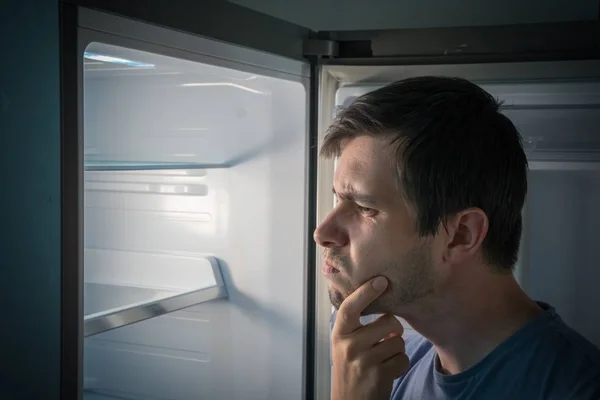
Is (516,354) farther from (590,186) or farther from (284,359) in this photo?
(284,359)

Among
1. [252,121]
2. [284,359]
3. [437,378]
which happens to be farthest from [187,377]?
[437,378]

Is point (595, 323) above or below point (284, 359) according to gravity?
above

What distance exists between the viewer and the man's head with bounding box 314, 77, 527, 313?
105 cm

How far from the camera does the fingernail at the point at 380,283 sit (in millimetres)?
1079

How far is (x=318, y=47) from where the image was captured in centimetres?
Answer: 150

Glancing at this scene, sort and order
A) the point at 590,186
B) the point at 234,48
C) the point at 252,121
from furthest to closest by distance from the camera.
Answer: the point at 252,121 → the point at 590,186 → the point at 234,48

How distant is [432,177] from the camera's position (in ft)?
3.43

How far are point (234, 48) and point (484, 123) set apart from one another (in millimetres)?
453

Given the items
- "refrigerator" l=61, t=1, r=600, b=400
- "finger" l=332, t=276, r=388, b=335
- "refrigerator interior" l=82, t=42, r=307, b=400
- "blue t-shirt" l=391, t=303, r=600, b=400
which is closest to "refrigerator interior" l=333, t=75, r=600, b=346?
"refrigerator" l=61, t=1, r=600, b=400

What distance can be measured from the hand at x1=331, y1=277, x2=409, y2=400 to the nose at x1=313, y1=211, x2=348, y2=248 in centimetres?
10

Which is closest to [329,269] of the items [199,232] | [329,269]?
[329,269]

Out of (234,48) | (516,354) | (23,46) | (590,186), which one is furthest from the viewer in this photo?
(590,186)

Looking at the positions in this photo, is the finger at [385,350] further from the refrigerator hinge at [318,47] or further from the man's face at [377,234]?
the refrigerator hinge at [318,47]

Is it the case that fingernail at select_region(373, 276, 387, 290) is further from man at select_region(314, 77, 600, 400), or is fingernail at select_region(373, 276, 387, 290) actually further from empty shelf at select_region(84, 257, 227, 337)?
empty shelf at select_region(84, 257, 227, 337)
